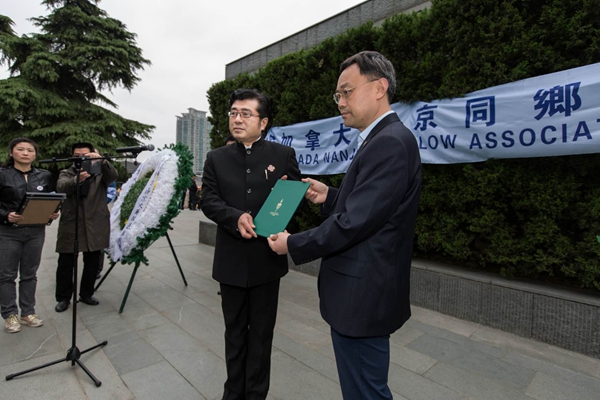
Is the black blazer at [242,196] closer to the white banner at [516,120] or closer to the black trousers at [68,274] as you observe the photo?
the white banner at [516,120]

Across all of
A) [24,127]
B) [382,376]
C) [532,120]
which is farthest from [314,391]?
[24,127]

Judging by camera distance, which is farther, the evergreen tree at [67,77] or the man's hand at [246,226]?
the evergreen tree at [67,77]

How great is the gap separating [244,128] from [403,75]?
2.80 meters

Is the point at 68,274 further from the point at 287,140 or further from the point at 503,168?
the point at 503,168

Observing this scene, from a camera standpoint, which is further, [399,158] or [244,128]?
[244,128]

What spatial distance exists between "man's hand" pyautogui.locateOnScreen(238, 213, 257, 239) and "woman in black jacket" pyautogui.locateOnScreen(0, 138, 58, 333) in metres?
2.57

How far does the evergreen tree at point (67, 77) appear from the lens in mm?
17844

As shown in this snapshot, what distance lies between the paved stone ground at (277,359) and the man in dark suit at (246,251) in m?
0.47

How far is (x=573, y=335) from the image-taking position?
2773 mm

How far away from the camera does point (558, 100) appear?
2.76m

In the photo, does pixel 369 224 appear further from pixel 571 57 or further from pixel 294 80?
pixel 294 80

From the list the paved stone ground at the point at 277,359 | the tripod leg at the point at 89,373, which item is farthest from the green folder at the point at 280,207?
the tripod leg at the point at 89,373

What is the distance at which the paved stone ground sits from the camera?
2.23m

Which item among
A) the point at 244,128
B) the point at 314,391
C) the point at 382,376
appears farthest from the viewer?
the point at 314,391
